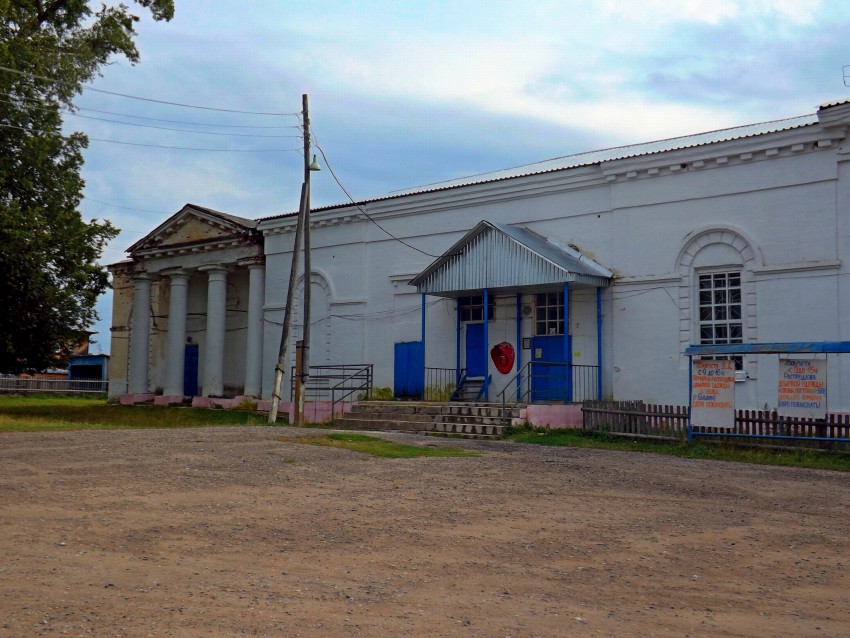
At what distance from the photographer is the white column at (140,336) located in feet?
111

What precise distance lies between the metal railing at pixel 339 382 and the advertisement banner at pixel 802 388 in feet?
40.1

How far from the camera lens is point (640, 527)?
Answer: 848cm

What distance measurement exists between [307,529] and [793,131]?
14874 millimetres

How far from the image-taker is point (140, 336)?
33.9 m

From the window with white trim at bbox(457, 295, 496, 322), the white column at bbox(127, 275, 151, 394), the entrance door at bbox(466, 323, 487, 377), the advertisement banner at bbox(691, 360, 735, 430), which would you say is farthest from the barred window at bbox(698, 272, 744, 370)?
the white column at bbox(127, 275, 151, 394)

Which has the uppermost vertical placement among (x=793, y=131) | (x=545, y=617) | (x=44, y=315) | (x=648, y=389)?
(x=793, y=131)

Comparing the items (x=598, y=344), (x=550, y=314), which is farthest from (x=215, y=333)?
(x=598, y=344)

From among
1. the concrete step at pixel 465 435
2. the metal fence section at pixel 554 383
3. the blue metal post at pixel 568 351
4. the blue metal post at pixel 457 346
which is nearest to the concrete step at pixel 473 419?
the concrete step at pixel 465 435

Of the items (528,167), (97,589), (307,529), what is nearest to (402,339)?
(528,167)

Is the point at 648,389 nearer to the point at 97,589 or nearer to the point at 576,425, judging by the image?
the point at 576,425

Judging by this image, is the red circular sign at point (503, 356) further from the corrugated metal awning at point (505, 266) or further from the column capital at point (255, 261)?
the column capital at point (255, 261)

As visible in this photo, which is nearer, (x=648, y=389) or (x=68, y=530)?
(x=68, y=530)

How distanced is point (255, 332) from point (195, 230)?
5.33 metres

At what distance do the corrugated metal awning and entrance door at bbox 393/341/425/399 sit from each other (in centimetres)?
228
